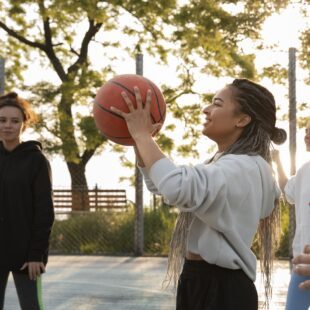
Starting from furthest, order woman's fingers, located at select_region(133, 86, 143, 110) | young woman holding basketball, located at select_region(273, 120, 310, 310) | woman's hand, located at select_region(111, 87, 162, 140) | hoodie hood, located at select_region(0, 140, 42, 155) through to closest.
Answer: young woman holding basketball, located at select_region(273, 120, 310, 310) < hoodie hood, located at select_region(0, 140, 42, 155) < woman's fingers, located at select_region(133, 86, 143, 110) < woman's hand, located at select_region(111, 87, 162, 140)

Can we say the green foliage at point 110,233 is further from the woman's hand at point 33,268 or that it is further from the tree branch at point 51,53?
the tree branch at point 51,53

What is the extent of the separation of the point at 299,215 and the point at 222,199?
2377mm

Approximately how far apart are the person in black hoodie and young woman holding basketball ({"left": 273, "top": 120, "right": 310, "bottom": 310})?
1.49 metres

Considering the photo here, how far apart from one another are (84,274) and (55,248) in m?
3.52

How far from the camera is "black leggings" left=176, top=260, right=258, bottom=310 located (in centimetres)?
334

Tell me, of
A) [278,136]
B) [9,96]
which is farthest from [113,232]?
[278,136]

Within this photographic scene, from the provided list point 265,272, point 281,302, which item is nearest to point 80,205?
point 281,302

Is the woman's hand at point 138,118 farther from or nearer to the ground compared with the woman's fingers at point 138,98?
nearer to the ground

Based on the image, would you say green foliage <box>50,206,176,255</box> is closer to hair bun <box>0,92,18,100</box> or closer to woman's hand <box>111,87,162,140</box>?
hair bun <box>0,92,18,100</box>

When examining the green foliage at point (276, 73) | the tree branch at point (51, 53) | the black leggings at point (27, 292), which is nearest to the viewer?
the black leggings at point (27, 292)

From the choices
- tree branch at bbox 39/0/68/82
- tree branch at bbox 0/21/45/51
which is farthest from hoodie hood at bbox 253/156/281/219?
tree branch at bbox 0/21/45/51

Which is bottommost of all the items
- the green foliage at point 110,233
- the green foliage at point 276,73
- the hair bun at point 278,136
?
the green foliage at point 110,233

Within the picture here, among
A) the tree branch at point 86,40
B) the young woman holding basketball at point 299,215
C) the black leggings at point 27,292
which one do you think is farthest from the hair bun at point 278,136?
the tree branch at point 86,40

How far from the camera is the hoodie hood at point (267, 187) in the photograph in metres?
3.36
